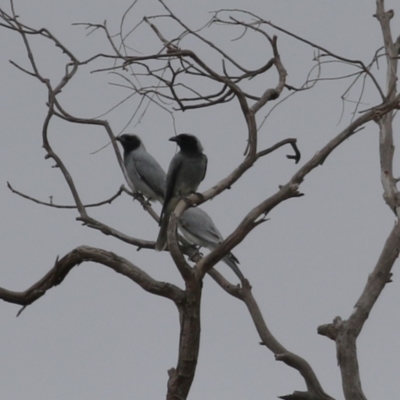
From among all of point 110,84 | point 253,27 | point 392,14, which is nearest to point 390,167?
point 392,14

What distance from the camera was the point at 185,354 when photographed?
4.73 meters

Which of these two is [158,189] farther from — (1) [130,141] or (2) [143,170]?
(1) [130,141]

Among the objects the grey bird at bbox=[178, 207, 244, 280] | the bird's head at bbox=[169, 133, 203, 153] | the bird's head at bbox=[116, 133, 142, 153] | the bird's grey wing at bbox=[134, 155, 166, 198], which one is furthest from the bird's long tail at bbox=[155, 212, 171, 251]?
the bird's head at bbox=[116, 133, 142, 153]

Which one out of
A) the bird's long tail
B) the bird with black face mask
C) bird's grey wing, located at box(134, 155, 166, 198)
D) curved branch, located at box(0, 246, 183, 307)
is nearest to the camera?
curved branch, located at box(0, 246, 183, 307)

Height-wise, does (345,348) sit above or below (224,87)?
below

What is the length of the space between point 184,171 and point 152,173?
2393 mm

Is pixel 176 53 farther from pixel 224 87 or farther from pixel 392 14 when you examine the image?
pixel 392 14

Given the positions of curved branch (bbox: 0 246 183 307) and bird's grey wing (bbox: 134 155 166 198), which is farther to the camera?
bird's grey wing (bbox: 134 155 166 198)

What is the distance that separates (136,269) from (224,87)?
1108 mm

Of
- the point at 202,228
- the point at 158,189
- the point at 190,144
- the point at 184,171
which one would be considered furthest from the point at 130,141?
the point at 184,171

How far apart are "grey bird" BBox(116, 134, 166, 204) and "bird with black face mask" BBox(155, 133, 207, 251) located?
6.64ft

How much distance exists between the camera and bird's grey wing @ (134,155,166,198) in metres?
9.75

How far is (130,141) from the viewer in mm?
10594

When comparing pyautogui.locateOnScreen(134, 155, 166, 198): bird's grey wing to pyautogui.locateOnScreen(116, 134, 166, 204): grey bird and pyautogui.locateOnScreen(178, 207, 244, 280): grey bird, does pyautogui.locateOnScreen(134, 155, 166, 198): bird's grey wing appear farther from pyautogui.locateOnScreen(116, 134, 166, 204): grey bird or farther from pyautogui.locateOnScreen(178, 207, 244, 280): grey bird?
pyautogui.locateOnScreen(178, 207, 244, 280): grey bird
